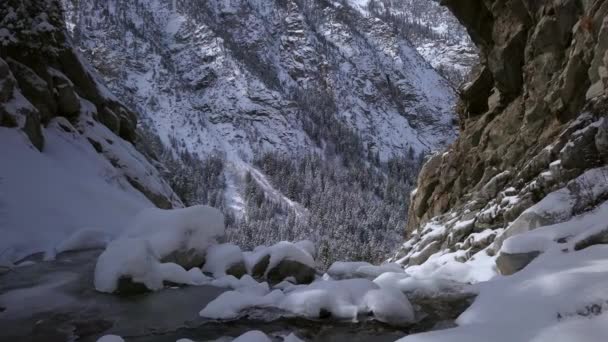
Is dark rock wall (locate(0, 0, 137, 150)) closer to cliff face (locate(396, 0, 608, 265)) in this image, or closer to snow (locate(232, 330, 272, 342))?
snow (locate(232, 330, 272, 342))

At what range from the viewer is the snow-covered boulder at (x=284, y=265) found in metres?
12.3

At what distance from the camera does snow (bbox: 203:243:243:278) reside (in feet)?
40.3

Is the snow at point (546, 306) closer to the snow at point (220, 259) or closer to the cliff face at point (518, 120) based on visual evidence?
the cliff face at point (518, 120)

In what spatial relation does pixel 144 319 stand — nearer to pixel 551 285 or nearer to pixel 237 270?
pixel 237 270

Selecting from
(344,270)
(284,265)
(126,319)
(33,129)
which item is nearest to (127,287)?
(126,319)

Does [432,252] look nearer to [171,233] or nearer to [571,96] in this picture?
[571,96]

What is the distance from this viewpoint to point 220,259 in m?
12.5

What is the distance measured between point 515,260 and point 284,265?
621 cm

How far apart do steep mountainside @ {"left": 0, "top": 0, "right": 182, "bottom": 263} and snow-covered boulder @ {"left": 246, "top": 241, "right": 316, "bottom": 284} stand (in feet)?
18.8

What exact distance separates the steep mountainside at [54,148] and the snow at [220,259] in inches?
171

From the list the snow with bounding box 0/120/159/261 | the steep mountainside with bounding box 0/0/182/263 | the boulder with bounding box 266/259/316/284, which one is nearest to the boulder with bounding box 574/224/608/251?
the boulder with bounding box 266/259/316/284

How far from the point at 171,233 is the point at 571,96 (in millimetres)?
12337

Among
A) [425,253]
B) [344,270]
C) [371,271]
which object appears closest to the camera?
[371,271]

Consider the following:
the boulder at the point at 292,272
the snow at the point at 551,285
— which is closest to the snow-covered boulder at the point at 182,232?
the boulder at the point at 292,272
